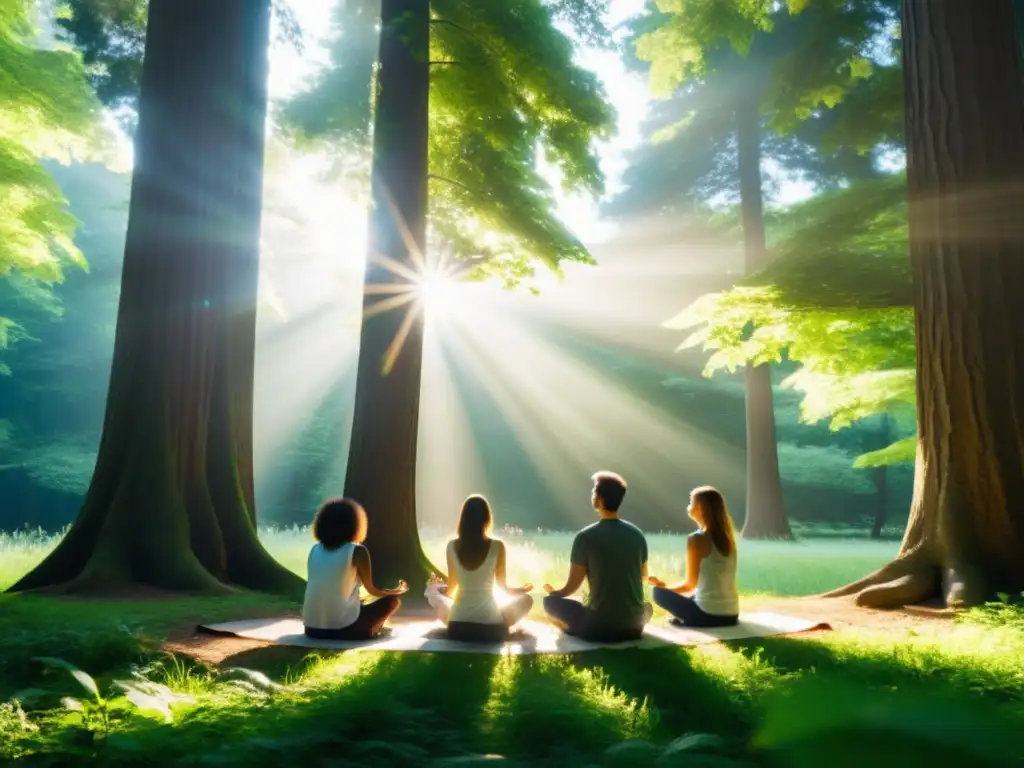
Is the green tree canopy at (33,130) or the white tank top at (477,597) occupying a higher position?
the green tree canopy at (33,130)

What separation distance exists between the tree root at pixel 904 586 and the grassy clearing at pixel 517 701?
1069 millimetres


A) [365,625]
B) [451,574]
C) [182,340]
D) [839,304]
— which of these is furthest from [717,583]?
[182,340]

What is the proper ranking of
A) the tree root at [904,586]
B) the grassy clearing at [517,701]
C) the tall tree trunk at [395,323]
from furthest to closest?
the tall tree trunk at [395,323] < the tree root at [904,586] < the grassy clearing at [517,701]

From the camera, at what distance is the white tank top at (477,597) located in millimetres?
5570

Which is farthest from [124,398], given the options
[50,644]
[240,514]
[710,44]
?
[710,44]

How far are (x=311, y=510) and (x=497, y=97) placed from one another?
22703 mm

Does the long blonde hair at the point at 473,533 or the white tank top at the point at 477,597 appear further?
the long blonde hair at the point at 473,533

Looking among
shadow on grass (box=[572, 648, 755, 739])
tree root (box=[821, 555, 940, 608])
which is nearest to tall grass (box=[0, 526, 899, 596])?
tree root (box=[821, 555, 940, 608])

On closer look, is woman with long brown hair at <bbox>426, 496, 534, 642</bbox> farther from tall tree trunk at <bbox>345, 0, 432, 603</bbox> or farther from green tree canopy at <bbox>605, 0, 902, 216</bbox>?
green tree canopy at <bbox>605, 0, 902, 216</bbox>

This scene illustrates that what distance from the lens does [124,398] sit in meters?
7.87

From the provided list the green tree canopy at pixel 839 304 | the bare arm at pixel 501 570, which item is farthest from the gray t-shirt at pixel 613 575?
the green tree canopy at pixel 839 304

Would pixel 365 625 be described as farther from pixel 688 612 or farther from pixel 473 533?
pixel 688 612

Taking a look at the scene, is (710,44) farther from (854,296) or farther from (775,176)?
(775,176)

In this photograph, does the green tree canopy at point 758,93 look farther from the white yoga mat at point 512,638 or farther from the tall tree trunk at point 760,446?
the white yoga mat at point 512,638
